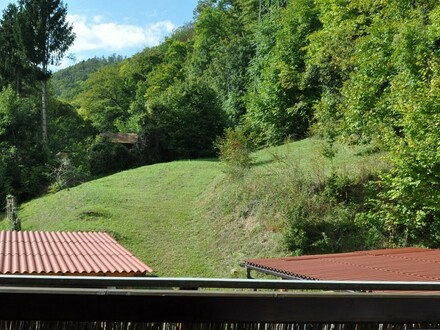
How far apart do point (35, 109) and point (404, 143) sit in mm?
30364

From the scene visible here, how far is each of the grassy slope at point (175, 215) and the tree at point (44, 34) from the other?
13.9 metres

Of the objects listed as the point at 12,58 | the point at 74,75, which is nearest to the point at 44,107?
the point at 12,58

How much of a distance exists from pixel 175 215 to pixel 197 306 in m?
18.9

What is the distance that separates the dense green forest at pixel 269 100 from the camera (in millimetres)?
12211

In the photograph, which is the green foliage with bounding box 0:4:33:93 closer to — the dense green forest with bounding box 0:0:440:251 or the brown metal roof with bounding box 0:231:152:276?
the dense green forest with bounding box 0:0:440:251

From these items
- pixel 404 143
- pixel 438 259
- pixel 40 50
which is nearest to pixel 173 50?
pixel 40 50

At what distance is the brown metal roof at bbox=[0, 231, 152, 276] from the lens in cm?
709

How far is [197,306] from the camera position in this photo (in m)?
1.30

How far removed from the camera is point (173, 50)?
59031 millimetres

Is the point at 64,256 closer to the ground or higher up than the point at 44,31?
closer to the ground

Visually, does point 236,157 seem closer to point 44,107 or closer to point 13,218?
point 13,218

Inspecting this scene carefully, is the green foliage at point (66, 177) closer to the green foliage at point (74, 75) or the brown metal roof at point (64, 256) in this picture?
the brown metal roof at point (64, 256)

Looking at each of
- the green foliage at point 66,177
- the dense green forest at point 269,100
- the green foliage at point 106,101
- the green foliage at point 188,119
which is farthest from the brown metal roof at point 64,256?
the green foliage at point 106,101

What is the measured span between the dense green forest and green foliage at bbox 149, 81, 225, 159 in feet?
0.25
